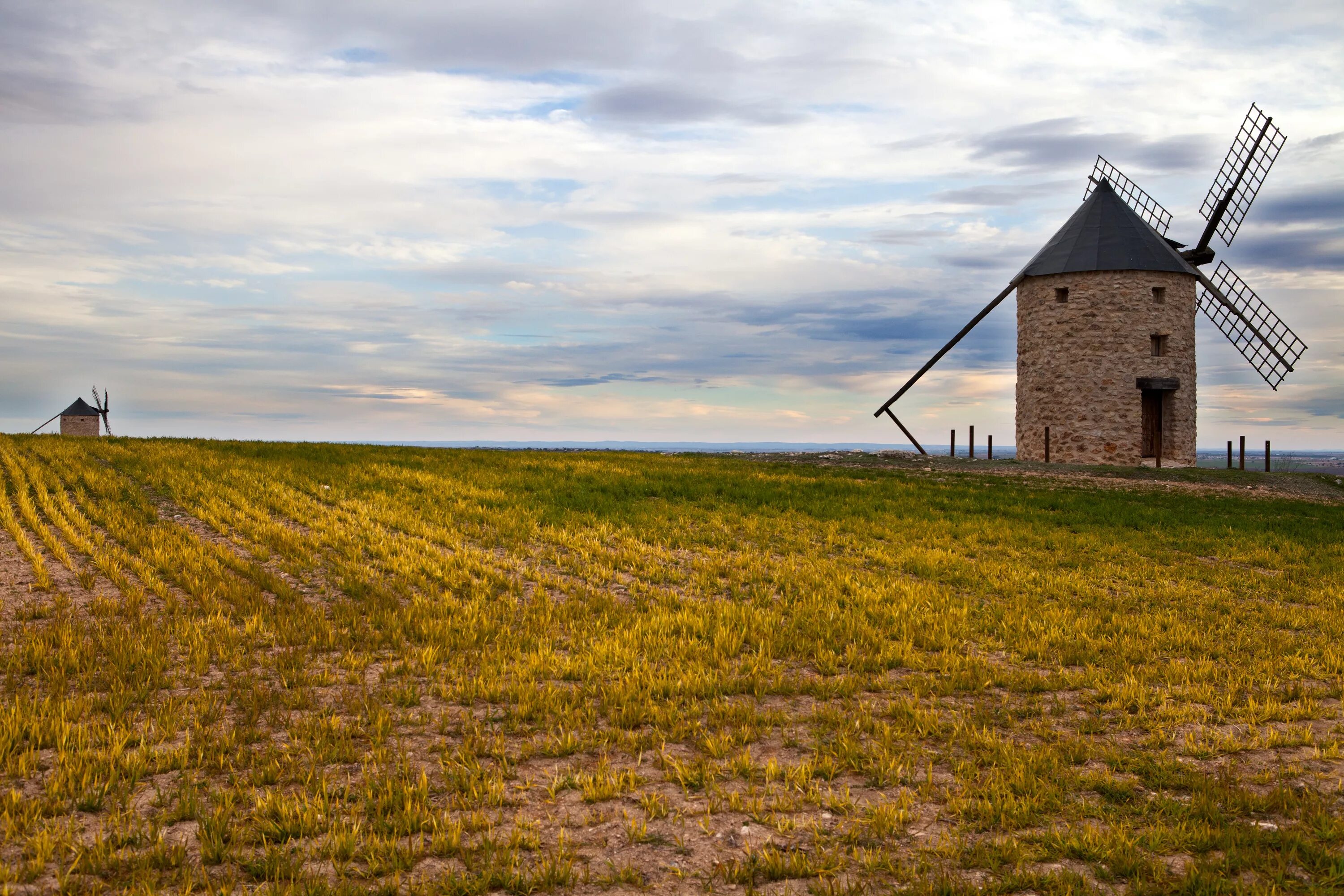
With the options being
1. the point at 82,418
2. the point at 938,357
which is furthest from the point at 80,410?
the point at 938,357

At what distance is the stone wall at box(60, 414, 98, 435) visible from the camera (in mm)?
73875

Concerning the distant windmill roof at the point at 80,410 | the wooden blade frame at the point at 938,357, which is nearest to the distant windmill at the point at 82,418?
the distant windmill roof at the point at 80,410

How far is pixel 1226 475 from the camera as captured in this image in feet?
102

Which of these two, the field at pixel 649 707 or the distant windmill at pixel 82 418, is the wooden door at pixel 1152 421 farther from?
the distant windmill at pixel 82 418

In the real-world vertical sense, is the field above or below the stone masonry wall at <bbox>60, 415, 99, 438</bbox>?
below

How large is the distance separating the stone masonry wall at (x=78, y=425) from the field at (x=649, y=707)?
71815mm

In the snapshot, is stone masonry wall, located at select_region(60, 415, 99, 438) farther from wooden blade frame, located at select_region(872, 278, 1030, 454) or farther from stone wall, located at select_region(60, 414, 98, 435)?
wooden blade frame, located at select_region(872, 278, 1030, 454)

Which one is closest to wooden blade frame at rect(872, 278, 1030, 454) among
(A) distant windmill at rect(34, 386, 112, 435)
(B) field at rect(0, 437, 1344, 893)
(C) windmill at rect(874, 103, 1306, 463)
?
(C) windmill at rect(874, 103, 1306, 463)

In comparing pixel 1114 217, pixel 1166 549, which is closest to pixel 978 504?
pixel 1166 549

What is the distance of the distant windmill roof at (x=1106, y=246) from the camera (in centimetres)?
3731

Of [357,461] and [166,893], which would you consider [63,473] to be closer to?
[357,461]

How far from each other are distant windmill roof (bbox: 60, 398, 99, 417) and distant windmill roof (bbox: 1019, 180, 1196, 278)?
271 ft

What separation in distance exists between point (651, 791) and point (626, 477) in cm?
1614

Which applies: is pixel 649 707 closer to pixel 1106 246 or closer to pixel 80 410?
pixel 1106 246
